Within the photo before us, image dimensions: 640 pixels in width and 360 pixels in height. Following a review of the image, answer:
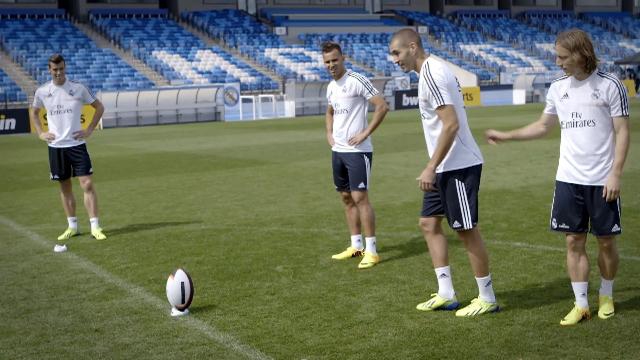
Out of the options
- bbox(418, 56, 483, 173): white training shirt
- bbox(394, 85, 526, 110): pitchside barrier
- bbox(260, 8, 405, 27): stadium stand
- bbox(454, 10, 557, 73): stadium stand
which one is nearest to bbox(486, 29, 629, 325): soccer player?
bbox(418, 56, 483, 173): white training shirt

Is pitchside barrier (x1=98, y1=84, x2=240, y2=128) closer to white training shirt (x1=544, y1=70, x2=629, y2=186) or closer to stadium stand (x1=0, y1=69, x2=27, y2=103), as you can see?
stadium stand (x1=0, y1=69, x2=27, y2=103)

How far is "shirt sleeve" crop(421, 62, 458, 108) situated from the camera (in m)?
5.45

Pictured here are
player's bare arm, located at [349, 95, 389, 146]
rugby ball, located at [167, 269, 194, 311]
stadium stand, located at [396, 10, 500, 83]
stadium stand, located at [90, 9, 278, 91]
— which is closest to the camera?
rugby ball, located at [167, 269, 194, 311]

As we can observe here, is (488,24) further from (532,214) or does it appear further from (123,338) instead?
(123,338)

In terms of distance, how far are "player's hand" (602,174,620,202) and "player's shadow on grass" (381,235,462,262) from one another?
308cm

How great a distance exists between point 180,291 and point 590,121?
10.7 ft

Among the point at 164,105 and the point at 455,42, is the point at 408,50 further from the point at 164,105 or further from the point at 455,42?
the point at 455,42

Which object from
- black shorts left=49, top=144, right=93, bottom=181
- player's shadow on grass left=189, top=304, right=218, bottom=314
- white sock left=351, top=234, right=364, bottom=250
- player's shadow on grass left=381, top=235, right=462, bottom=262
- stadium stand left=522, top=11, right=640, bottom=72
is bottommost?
player's shadow on grass left=381, top=235, right=462, bottom=262

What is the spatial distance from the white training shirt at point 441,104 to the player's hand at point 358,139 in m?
1.83

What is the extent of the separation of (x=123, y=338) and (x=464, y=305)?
261 centimetres

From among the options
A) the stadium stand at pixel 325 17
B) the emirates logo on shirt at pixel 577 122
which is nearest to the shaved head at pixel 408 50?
the emirates logo on shirt at pixel 577 122

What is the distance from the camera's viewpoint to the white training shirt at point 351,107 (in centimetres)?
775

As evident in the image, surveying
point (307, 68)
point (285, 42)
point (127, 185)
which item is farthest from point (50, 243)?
point (285, 42)

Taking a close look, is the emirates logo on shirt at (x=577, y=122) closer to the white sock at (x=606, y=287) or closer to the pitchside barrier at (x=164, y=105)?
the white sock at (x=606, y=287)
